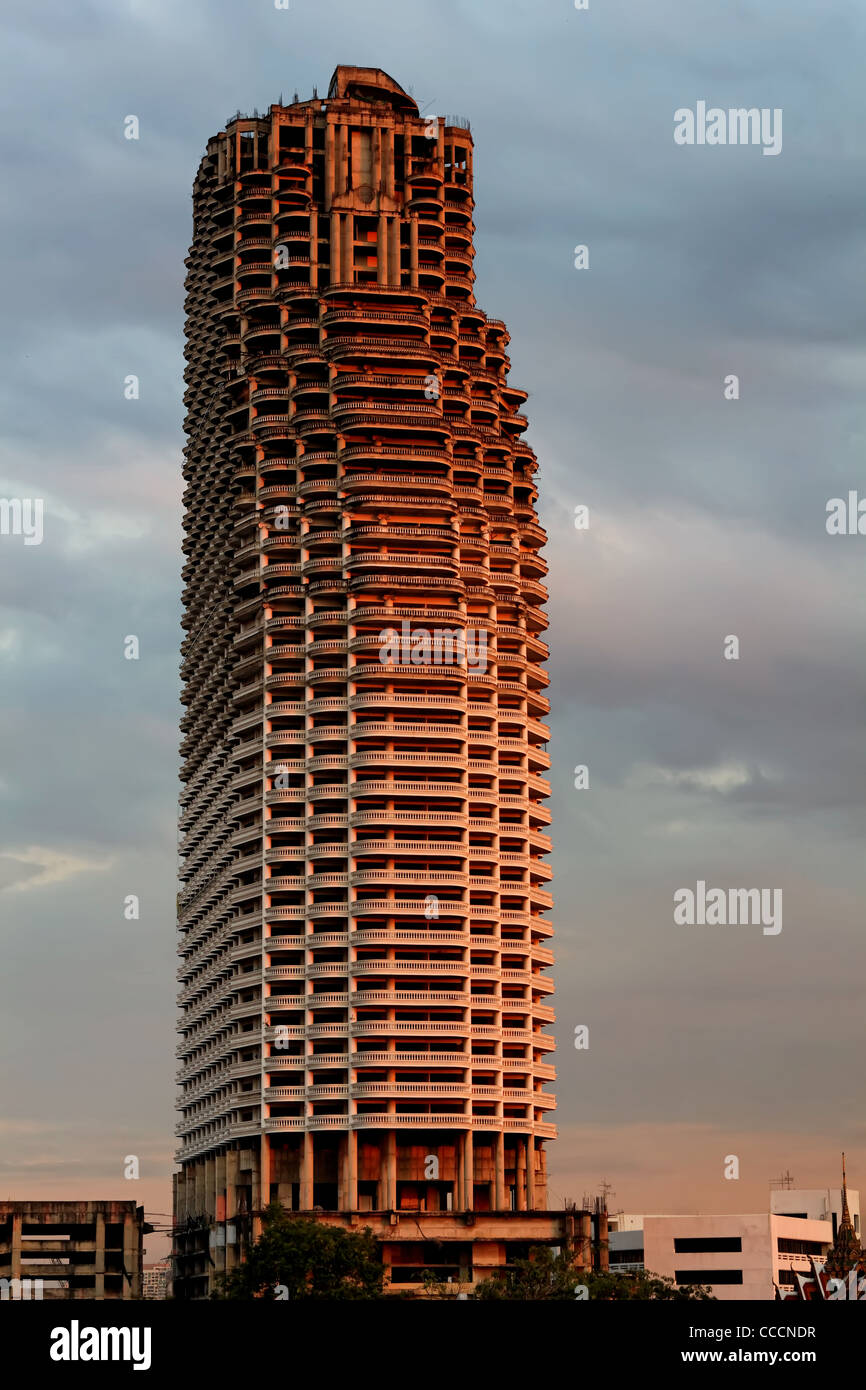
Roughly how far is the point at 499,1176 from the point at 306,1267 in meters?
37.3

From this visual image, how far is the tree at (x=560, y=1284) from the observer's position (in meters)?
158

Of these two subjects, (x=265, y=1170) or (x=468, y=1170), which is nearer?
(x=468, y=1170)

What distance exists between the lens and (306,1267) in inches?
6206

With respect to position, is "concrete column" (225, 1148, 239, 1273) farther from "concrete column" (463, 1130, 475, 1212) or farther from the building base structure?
"concrete column" (463, 1130, 475, 1212)

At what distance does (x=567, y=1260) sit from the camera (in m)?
175

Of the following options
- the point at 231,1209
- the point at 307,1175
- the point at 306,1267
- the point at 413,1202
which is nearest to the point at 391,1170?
the point at 413,1202

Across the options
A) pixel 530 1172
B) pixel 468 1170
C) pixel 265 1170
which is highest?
pixel 265 1170

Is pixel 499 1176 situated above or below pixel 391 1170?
below

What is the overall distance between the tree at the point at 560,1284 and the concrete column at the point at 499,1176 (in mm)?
14019

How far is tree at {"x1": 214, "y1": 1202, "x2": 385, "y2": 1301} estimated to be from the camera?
15562 centimetres

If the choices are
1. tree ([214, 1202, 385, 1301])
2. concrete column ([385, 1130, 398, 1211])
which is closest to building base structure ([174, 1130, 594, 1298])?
concrete column ([385, 1130, 398, 1211])

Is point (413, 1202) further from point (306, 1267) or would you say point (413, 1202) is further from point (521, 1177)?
point (306, 1267)
